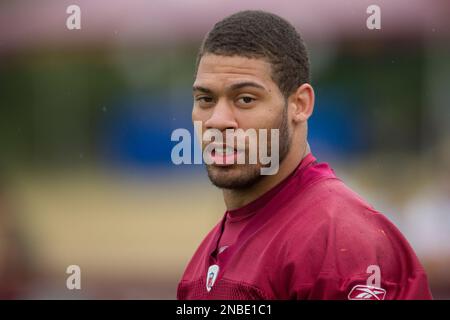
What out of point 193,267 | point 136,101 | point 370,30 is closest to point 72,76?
point 136,101

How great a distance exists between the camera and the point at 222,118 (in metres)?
2.86

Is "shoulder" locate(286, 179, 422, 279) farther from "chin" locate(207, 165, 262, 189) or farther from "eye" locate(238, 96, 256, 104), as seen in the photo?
"eye" locate(238, 96, 256, 104)

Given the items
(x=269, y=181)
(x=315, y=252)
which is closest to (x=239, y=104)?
(x=269, y=181)

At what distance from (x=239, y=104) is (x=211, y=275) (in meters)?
0.61

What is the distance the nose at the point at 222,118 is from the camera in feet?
9.39

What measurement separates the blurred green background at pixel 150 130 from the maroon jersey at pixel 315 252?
5.05 meters

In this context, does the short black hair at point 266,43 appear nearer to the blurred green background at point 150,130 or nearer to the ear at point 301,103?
the ear at point 301,103

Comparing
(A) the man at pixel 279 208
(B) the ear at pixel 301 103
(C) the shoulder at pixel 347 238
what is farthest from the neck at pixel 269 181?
(C) the shoulder at pixel 347 238

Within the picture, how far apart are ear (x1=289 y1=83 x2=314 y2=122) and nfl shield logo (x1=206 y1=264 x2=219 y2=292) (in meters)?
0.59

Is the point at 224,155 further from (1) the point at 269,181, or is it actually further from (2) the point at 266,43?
(2) the point at 266,43

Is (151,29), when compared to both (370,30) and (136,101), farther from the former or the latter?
(370,30)

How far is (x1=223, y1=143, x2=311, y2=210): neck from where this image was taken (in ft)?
9.80

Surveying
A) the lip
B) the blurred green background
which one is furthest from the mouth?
the blurred green background

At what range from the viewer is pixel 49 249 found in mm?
Result: 8680
